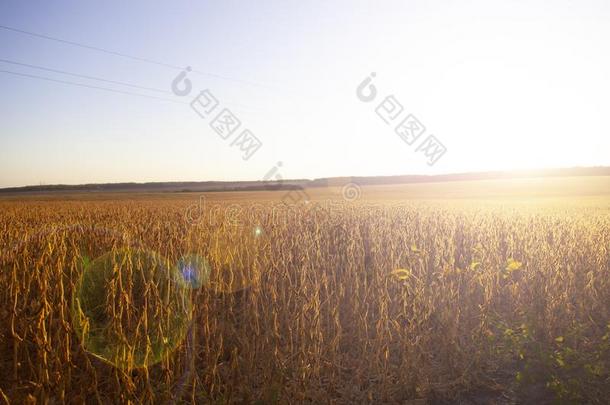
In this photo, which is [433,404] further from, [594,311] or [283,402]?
[594,311]

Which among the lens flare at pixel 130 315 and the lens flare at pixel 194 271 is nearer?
the lens flare at pixel 130 315

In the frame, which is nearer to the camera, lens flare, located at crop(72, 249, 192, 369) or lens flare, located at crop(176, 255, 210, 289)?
lens flare, located at crop(72, 249, 192, 369)

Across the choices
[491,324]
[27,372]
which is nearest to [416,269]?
[491,324]

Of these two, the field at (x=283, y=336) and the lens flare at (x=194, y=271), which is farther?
the lens flare at (x=194, y=271)

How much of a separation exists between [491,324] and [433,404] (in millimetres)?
1480

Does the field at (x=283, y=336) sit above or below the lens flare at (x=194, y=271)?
below

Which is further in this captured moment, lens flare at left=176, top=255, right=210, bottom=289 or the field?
lens flare at left=176, top=255, right=210, bottom=289

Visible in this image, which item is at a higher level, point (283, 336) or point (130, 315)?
point (130, 315)

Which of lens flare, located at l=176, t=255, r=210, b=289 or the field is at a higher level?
lens flare, located at l=176, t=255, r=210, b=289

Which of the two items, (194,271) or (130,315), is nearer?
(130,315)

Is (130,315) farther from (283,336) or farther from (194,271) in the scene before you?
(283,336)

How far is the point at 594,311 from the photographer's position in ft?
15.3

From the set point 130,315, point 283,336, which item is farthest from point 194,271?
point 283,336

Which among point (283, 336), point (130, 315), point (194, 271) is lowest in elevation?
point (283, 336)
